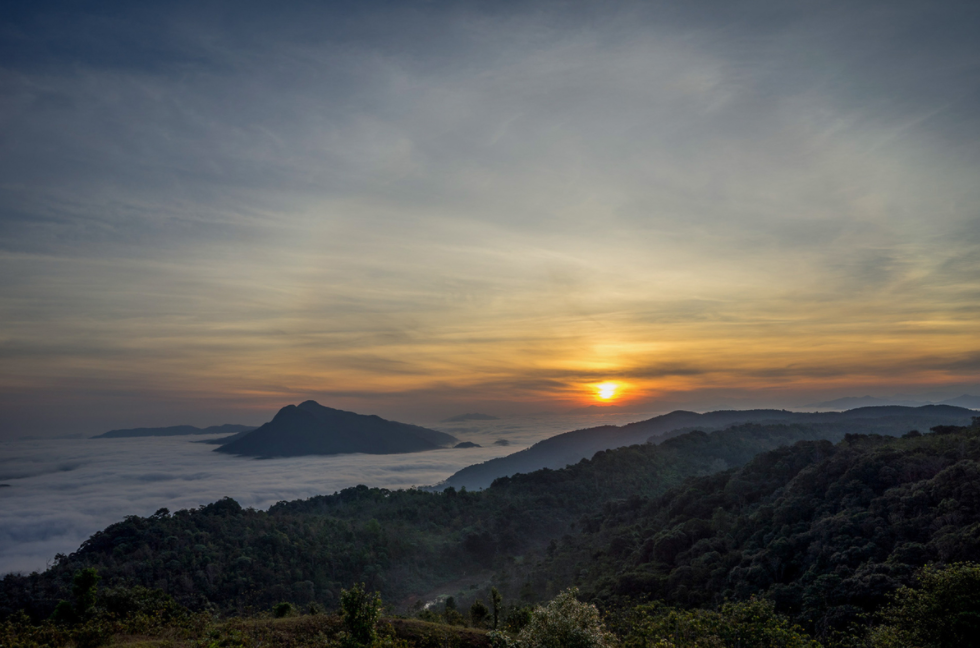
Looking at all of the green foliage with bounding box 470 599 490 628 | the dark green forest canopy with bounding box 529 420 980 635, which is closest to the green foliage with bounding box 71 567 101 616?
the green foliage with bounding box 470 599 490 628

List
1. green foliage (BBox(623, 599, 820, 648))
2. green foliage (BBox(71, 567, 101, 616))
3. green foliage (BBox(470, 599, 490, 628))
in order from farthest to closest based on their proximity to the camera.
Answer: green foliage (BBox(470, 599, 490, 628)) → green foliage (BBox(71, 567, 101, 616)) → green foliage (BBox(623, 599, 820, 648))

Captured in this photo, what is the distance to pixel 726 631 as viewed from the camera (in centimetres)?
2834

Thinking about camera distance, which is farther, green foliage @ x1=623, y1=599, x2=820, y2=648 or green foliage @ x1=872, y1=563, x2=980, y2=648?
green foliage @ x1=623, y1=599, x2=820, y2=648

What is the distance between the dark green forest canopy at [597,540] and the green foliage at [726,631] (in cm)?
1591

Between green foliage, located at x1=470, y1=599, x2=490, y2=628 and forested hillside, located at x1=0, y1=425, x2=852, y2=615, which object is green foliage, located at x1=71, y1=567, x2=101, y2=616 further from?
forested hillside, located at x1=0, y1=425, x2=852, y2=615

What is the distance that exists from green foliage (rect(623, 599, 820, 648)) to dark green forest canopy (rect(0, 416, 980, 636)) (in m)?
15.9

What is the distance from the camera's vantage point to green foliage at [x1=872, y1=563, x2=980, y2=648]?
77.3 feet

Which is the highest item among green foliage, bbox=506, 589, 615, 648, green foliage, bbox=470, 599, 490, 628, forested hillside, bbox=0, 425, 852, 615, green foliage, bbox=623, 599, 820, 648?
green foliage, bbox=506, 589, 615, 648

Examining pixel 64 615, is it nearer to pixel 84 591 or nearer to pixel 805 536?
pixel 84 591

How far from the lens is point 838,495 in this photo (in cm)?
6575

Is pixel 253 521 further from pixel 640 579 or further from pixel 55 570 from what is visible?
pixel 640 579

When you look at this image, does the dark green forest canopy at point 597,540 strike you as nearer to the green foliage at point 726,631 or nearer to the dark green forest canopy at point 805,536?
the dark green forest canopy at point 805,536

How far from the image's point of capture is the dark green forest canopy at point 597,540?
51.2 meters

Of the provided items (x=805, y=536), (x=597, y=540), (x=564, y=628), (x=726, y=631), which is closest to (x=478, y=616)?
(x=726, y=631)
